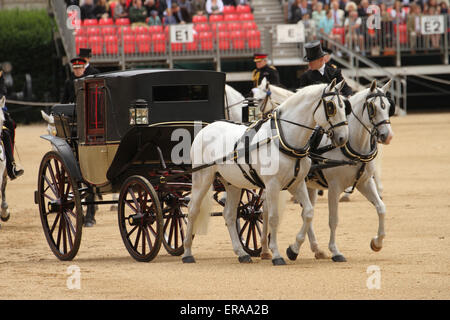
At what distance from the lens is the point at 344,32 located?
1126 inches

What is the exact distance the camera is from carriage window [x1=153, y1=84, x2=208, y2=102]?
9984 mm

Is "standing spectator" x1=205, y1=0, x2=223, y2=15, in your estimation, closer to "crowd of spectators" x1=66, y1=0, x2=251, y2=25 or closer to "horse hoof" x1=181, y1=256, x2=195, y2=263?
"crowd of spectators" x1=66, y1=0, x2=251, y2=25

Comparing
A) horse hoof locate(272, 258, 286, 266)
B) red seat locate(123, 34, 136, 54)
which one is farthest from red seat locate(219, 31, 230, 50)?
horse hoof locate(272, 258, 286, 266)

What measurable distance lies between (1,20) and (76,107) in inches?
983

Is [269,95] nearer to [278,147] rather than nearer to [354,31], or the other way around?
[278,147]

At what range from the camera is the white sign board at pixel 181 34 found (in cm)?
2778

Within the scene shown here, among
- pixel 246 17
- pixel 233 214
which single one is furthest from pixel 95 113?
pixel 246 17

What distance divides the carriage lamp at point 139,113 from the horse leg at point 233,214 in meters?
1.08

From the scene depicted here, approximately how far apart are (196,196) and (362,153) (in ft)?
5.59

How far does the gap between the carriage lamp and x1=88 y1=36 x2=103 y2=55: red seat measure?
19.1 meters

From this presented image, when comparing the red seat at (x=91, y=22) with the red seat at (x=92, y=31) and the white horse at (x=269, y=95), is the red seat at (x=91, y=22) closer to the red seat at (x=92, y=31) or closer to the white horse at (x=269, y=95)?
the red seat at (x=92, y=31)

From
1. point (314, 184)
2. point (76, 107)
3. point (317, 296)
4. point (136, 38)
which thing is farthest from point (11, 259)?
point (136, 38)

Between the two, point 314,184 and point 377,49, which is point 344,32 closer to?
point 377,49

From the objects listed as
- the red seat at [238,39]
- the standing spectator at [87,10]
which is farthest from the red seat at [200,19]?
the standing spectator at [87,10]
